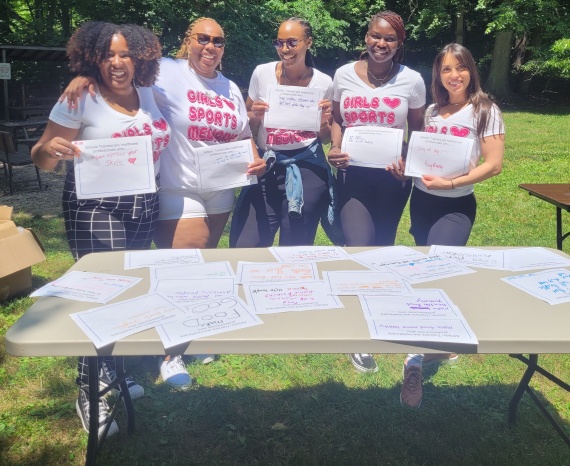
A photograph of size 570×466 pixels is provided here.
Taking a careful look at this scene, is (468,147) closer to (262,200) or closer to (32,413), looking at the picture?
(262,200)

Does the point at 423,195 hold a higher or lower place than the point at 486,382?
higher

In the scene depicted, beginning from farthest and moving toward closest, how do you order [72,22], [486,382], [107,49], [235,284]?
[72,22] < [486,382] < [107,49] < [235,284]

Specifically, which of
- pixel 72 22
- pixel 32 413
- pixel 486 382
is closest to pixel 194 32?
pixel 32 413

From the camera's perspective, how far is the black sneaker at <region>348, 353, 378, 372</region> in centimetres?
349

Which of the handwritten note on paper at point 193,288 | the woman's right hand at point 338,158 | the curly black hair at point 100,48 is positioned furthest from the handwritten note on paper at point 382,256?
the curly black hair at point 100,48

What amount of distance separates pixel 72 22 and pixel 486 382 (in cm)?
2141

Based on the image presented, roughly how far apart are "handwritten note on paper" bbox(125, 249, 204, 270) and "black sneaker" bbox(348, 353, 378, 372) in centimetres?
148

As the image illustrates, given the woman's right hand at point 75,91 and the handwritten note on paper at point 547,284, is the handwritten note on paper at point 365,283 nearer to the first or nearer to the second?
the handwritten note on paper at point 547,284

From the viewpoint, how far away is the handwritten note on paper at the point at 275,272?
2180 mm

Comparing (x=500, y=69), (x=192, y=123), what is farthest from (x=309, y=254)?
(x=500, y=69)

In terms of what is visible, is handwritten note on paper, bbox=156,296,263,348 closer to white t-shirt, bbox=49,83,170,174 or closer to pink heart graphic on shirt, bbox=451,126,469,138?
white t-shirt, bbox=49,83,170,174

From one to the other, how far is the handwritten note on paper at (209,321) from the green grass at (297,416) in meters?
1.18

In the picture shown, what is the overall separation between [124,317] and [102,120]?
113cm

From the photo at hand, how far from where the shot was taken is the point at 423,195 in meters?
3.11
